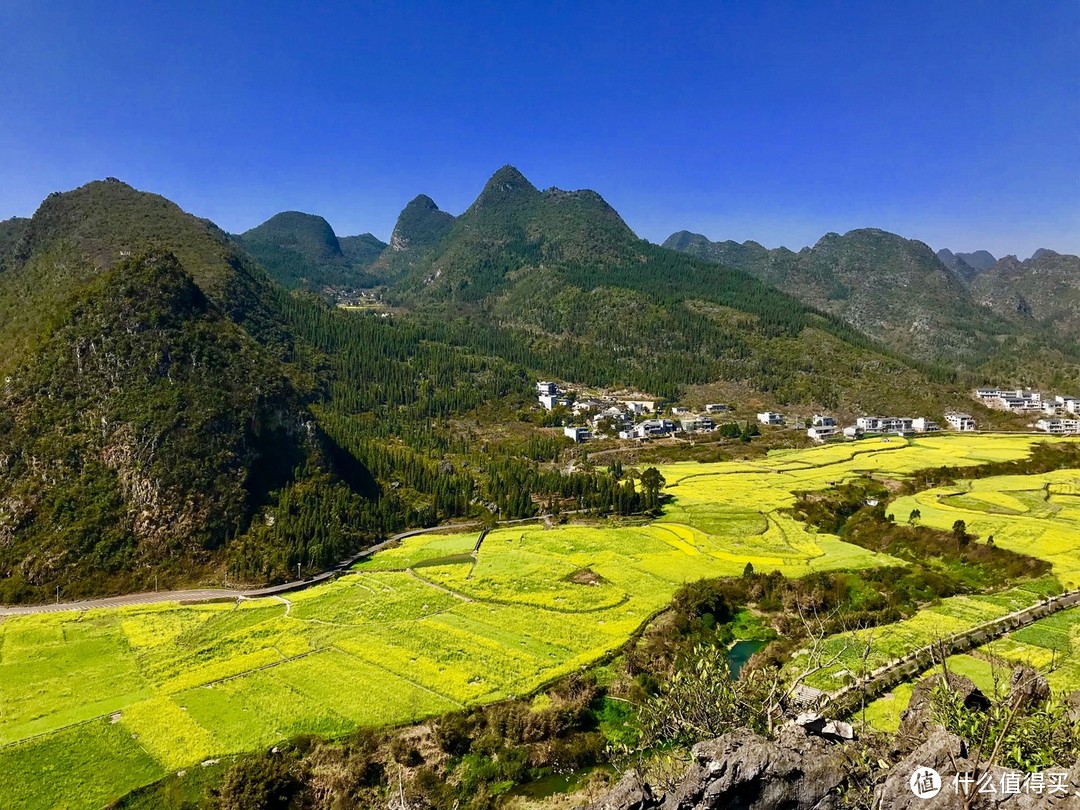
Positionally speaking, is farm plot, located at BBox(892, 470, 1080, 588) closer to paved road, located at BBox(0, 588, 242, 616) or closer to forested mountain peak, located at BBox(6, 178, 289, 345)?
paved road, located at BBox(0, 588, 242, 616)

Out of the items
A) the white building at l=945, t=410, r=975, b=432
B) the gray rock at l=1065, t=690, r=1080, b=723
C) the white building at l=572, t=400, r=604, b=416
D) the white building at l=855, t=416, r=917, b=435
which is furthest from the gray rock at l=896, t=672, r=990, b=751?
the white building at l=945, t=410, r=975, b=432

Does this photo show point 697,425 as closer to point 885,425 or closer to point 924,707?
point 885,425

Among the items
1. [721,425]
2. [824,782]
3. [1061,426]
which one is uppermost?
[824,782]

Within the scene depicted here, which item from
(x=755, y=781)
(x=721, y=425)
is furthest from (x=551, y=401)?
(x=755, y=781)

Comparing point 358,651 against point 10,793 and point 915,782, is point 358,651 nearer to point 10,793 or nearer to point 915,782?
point 10,793

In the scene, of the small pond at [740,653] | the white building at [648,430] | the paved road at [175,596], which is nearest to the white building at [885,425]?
the white building at [648,430]

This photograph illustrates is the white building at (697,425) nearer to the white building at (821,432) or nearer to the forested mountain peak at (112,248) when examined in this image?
the white building at (821,432)
